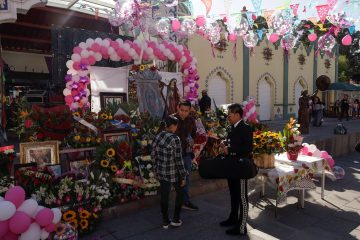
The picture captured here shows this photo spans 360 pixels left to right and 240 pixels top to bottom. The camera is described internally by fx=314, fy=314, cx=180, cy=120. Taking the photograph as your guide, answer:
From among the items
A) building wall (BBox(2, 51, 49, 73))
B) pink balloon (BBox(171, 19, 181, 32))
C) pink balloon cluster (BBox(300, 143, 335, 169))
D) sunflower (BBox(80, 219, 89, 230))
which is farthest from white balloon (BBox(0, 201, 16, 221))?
building wall (BBox(2, 51, 49, 73))

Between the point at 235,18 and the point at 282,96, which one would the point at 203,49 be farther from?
the point at 282,96

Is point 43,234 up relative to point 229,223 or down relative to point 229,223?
up

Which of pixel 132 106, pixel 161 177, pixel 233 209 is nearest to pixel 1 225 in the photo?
pixel 161 177

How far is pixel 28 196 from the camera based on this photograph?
4.24 metres

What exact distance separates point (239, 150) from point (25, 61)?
17.1 metres

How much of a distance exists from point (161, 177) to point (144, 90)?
5117 millimetres

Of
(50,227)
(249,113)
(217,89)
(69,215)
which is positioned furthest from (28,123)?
(217,89)

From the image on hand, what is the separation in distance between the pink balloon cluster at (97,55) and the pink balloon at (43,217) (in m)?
5.01

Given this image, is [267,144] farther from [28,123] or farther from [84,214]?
[28,123]

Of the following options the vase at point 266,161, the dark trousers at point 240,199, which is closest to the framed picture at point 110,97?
the vase at point 266,161

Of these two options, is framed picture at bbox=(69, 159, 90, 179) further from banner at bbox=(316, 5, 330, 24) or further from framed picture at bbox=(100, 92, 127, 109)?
banner at bbox=(316, 5, 330, 24)

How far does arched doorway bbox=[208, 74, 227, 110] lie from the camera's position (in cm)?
1589

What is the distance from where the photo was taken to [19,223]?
3084 millimetres

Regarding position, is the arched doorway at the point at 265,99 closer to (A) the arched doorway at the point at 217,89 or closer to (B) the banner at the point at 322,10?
(A) the arched doorway at the point at 217,89
